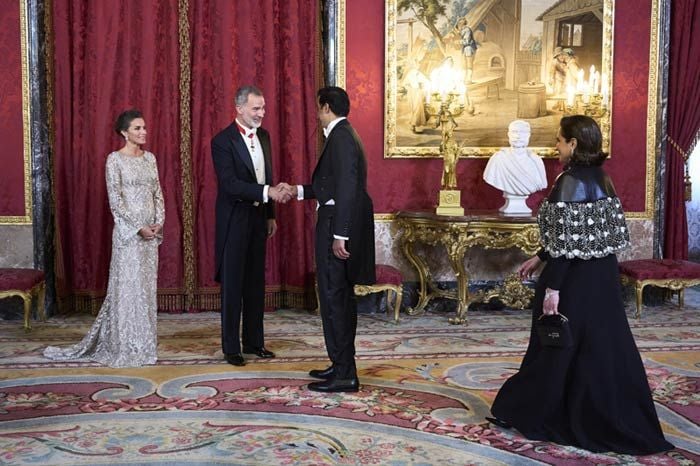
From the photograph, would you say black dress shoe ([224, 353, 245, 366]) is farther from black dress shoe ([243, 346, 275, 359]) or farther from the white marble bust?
the white marble bust

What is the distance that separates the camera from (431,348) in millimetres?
5664

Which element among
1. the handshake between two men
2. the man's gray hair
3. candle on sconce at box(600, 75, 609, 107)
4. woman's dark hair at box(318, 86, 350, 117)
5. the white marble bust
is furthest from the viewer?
candle on sconce at box(600, 75, 609, 107)

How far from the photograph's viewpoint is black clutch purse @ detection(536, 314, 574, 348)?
356cm

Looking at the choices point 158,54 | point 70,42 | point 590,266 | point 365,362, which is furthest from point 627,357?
point 70,42

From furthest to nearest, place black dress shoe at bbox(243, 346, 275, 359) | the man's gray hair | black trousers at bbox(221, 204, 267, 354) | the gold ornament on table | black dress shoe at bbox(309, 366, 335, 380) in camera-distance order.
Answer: the gold ornament on table, black dress shoe at bbox(243, 346, 275, 359), black trousers at bbox(221, 204, 267, 354), the man's gray hair, black dress shoe at bbox(309, 366, 335, 380)

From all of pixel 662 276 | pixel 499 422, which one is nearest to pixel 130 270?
pixel 499 422

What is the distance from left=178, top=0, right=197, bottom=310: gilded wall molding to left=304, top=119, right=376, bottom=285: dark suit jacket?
274cm

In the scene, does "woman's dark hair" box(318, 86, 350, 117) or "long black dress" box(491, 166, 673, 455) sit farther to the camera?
"woman's dark hair" box(318, 86, 350, 117)

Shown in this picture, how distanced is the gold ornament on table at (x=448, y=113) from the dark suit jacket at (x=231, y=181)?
1.98 metres

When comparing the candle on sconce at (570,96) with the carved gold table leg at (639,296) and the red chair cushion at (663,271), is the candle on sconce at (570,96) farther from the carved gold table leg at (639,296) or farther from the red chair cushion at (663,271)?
the carved gold table leg at (639,296)

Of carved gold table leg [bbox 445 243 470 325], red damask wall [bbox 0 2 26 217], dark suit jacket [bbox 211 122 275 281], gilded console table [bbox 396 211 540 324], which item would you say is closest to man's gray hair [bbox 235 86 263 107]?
dark suit jacket [bbox 211 122 275 281]

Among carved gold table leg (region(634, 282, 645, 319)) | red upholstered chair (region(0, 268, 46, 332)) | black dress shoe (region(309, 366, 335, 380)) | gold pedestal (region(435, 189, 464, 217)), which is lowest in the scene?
black dress shoe (region(309, 366, 335, 380))

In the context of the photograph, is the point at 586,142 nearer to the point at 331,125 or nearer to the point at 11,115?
the point at 331,125

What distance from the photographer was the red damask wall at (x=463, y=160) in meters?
7.02
